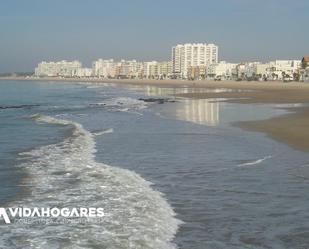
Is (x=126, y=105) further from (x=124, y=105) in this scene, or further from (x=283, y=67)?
(x=283, y=67)

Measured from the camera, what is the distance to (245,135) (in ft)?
56.9

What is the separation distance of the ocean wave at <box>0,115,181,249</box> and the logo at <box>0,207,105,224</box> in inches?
7.8

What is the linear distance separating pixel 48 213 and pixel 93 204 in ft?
2.62

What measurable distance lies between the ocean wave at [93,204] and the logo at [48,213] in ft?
0.65

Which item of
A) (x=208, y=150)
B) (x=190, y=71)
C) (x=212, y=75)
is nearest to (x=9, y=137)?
(x=208, y=150)

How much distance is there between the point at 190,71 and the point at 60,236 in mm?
179416

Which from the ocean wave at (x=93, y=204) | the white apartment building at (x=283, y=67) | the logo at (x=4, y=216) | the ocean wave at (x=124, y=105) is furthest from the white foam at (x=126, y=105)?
the white apartment building at (x=283, y=67)

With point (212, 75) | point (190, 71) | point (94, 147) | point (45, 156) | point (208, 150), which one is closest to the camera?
point (45, 156)

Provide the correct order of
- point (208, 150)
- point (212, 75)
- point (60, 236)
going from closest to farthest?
point (60, 236) → point (208, 150) → point (212, 75)

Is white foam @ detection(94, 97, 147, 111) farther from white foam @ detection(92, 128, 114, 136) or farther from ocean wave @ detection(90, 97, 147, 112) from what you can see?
white foam @ detection(92, 128, 114, 136)

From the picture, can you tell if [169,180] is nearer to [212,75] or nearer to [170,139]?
[170,139]

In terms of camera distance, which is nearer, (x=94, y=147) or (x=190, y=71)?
(x=94, y=147)

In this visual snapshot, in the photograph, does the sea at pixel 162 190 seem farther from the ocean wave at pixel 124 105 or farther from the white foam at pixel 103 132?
the ocean wave at pixel 124 105

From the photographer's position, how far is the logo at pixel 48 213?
698 centimetres
